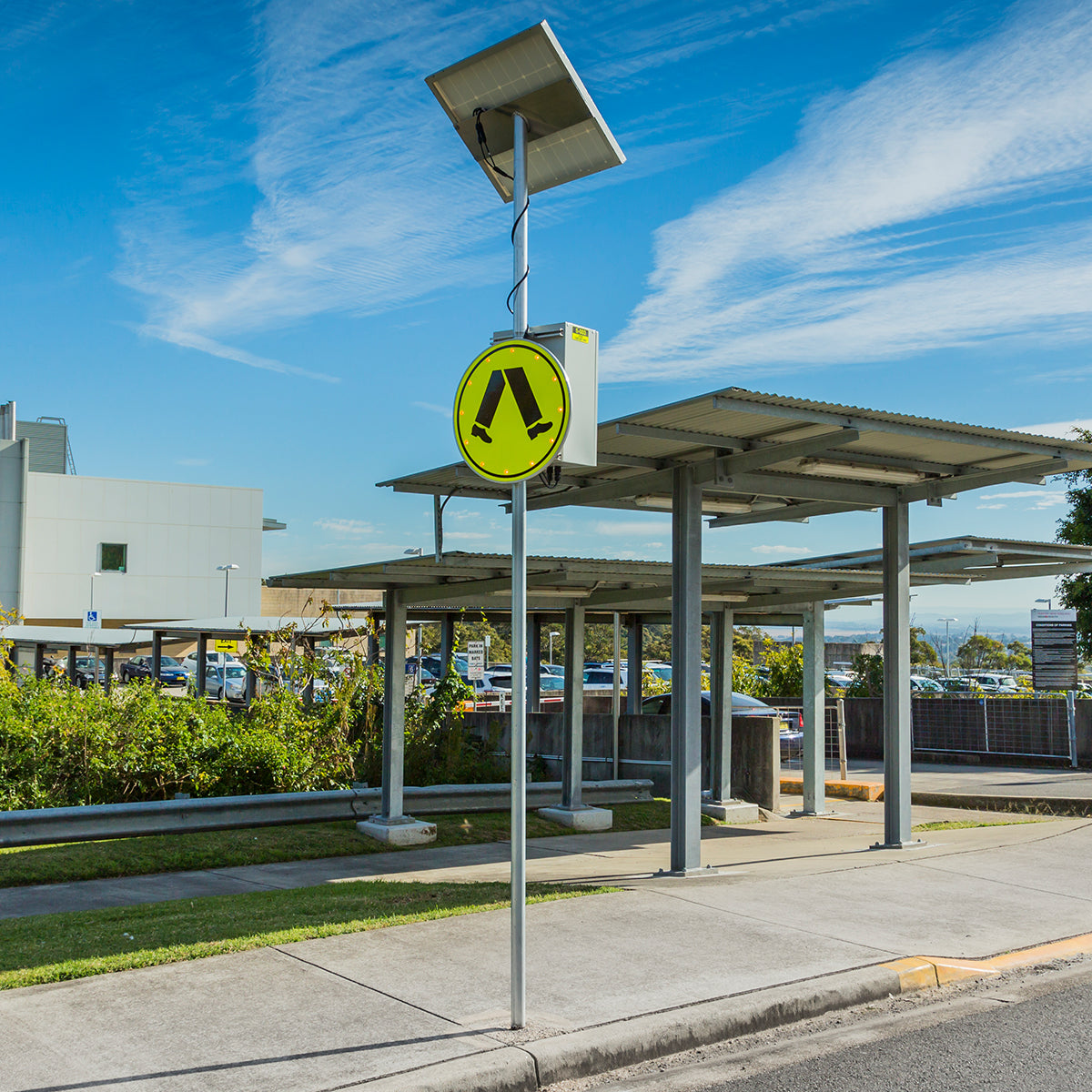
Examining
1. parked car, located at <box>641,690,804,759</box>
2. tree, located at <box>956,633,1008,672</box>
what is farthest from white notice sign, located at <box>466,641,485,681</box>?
tree, located at <box>956,633,1008,672</box>

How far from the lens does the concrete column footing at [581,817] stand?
13.4 metres

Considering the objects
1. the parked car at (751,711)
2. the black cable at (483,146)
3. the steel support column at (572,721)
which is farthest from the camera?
the parked car at (751,711)

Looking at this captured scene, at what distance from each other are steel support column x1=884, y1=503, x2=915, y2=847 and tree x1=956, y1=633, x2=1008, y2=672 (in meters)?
86.5

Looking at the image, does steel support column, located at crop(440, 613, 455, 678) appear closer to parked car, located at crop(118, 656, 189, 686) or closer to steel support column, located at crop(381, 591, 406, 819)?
steel support column, located at crop(381, 591, 406, 819)

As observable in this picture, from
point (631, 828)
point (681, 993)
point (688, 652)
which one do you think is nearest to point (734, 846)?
point (631, 828)

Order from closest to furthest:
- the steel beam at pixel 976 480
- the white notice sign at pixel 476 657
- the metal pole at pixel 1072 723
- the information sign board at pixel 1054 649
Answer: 1. the steel beam at pixel 976 480
2. the white notice sign at pixel 476 657
3. the metal pole at pixel 1072 723
4. the information sign board at pixel 1054 649

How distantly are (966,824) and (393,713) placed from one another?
6956 mm

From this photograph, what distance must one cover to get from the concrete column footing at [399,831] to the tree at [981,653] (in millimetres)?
87725

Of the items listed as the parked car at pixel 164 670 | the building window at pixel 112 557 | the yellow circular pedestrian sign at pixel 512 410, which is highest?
the building window at pixel 112 557

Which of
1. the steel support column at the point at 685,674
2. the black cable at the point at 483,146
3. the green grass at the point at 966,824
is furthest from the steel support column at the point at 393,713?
the black cable at the point at 483,146

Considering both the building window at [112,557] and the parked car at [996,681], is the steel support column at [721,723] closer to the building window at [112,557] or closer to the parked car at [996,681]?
the parked car at [996,681]

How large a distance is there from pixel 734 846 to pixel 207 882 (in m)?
5.46

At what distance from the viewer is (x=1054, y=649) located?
961 inches

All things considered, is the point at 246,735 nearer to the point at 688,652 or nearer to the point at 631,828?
the point at 631,828
